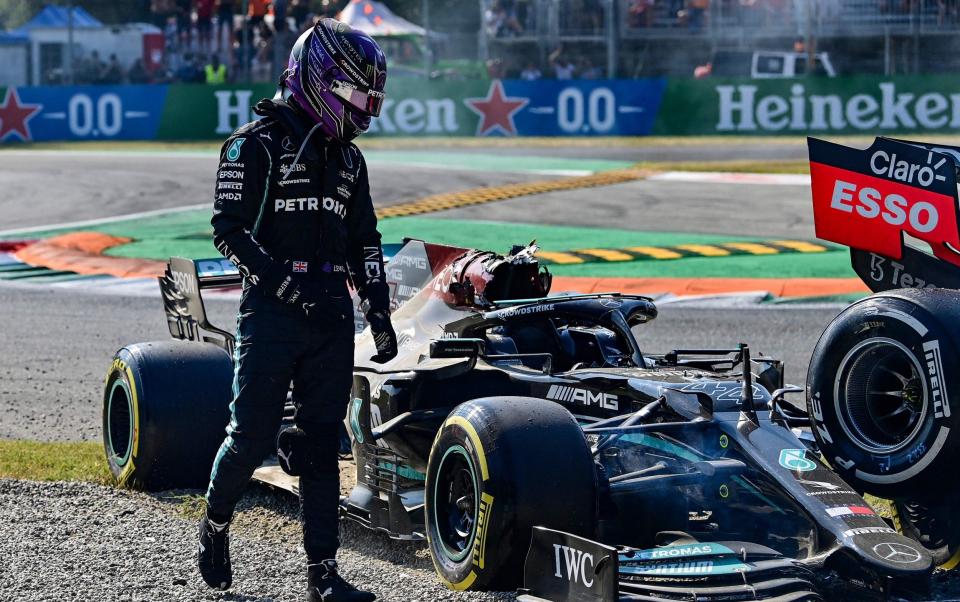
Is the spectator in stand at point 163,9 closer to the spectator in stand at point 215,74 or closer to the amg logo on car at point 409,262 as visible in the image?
the spectator in stand at point 215,74

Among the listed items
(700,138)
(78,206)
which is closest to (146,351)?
(78,206)

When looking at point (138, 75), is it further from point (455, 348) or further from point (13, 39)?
point (455, 348)

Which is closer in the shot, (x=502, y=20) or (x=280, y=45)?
(x=280, y=45)

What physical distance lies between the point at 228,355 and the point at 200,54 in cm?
2736

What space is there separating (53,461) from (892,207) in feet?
14.4

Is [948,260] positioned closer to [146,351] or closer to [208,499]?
[208,499]

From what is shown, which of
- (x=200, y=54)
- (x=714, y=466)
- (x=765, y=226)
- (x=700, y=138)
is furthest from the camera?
(x=200, y=54)

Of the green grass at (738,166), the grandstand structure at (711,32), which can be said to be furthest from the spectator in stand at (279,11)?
the green grass at (738,166)

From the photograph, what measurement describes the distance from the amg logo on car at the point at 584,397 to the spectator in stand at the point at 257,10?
2829 cm

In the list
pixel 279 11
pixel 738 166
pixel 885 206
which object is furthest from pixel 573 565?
pixel 279 11

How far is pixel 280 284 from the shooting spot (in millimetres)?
4727

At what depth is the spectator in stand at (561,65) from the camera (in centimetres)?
2964

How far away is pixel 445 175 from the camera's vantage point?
21.4m

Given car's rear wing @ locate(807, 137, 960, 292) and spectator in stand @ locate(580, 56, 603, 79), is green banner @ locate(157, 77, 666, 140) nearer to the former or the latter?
spectator in stand @ locate(580, 56, 603, 79)
